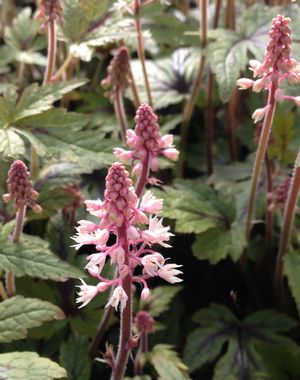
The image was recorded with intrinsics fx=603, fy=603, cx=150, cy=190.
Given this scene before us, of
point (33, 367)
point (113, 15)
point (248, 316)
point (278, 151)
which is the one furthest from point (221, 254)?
point (113, 15)

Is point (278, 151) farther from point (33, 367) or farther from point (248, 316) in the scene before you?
point (33, 367)

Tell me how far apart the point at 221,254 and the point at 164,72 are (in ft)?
4.19

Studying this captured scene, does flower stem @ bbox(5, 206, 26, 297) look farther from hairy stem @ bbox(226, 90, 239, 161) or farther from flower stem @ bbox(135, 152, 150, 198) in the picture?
hairy stem @ bbox(226, 90, 239, 161)

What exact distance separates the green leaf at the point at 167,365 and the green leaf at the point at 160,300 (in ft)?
0.56

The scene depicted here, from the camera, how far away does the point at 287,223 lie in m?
2.28

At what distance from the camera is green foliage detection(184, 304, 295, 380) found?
90.6 inches

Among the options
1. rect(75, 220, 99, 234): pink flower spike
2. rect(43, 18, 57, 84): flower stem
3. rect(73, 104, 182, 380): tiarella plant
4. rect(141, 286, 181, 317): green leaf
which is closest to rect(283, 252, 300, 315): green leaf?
rect(141, 286, 181, 317): green leaf

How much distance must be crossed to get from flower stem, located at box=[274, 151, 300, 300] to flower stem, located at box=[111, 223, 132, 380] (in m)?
0.78

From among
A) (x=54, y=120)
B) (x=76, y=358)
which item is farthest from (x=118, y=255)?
(x=54, y=120)

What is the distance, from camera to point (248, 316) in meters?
2.52

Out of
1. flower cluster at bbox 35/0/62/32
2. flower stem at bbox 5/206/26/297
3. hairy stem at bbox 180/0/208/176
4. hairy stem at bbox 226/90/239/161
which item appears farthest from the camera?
hairy stem at bbox 226/90/239/161

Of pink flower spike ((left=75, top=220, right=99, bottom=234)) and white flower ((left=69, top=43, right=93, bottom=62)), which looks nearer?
pink flower spike ((left=75, top=220, right=99, bottom=234))

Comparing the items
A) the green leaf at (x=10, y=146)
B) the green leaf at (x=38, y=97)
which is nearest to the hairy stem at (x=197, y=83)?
the green leaf at (x=38, y=97)

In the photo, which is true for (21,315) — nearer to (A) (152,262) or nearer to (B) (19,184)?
(B) (19,184)
